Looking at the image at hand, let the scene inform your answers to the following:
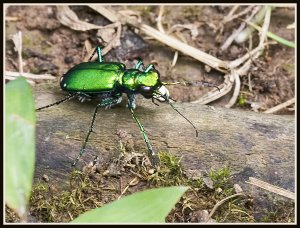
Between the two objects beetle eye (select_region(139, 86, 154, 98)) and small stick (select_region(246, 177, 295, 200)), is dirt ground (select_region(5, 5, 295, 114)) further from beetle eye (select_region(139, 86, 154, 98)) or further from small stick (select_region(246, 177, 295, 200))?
small stick (select_region(246, 177, 295, 200))

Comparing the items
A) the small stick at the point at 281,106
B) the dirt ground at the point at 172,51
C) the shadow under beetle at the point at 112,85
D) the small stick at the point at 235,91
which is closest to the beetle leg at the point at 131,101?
the shadow under beetle at the point at 112,85

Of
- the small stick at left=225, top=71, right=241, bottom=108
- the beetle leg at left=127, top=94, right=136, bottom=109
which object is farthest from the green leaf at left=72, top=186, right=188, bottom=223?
the small stick at left=225, top=71, right=241, bottom=108

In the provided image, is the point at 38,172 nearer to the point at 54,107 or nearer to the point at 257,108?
the point at 54,107

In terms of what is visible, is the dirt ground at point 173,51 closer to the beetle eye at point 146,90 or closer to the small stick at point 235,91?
the small stick at point 235,91

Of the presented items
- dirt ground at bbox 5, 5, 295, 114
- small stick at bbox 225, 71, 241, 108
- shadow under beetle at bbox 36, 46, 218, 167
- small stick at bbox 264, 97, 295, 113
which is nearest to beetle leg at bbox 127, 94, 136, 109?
shadow under beetle at bbox 36, 46, 218, 167

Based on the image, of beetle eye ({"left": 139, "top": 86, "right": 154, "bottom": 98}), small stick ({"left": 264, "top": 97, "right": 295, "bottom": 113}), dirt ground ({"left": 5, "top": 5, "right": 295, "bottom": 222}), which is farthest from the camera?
dirt ground ({"left": 5, "top": 5, "right": 295, "bottom": 222})

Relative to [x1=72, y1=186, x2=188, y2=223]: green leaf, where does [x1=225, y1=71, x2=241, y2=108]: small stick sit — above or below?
above

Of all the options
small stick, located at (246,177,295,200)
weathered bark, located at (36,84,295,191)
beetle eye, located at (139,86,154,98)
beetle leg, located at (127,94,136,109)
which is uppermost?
beetle eye, located at (139,86,154,98)

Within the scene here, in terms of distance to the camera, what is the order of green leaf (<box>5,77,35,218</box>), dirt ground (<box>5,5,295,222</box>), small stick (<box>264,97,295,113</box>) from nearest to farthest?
green leaf (<box>5,77,35,218</box>) → small stick (<box>264,97,295,113</box>) → dirt ground (<box>5,5,295,222</box>)

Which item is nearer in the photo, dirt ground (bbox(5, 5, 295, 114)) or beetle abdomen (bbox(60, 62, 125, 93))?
beetle abdomen (bbox(60, 62, 125, 93))
